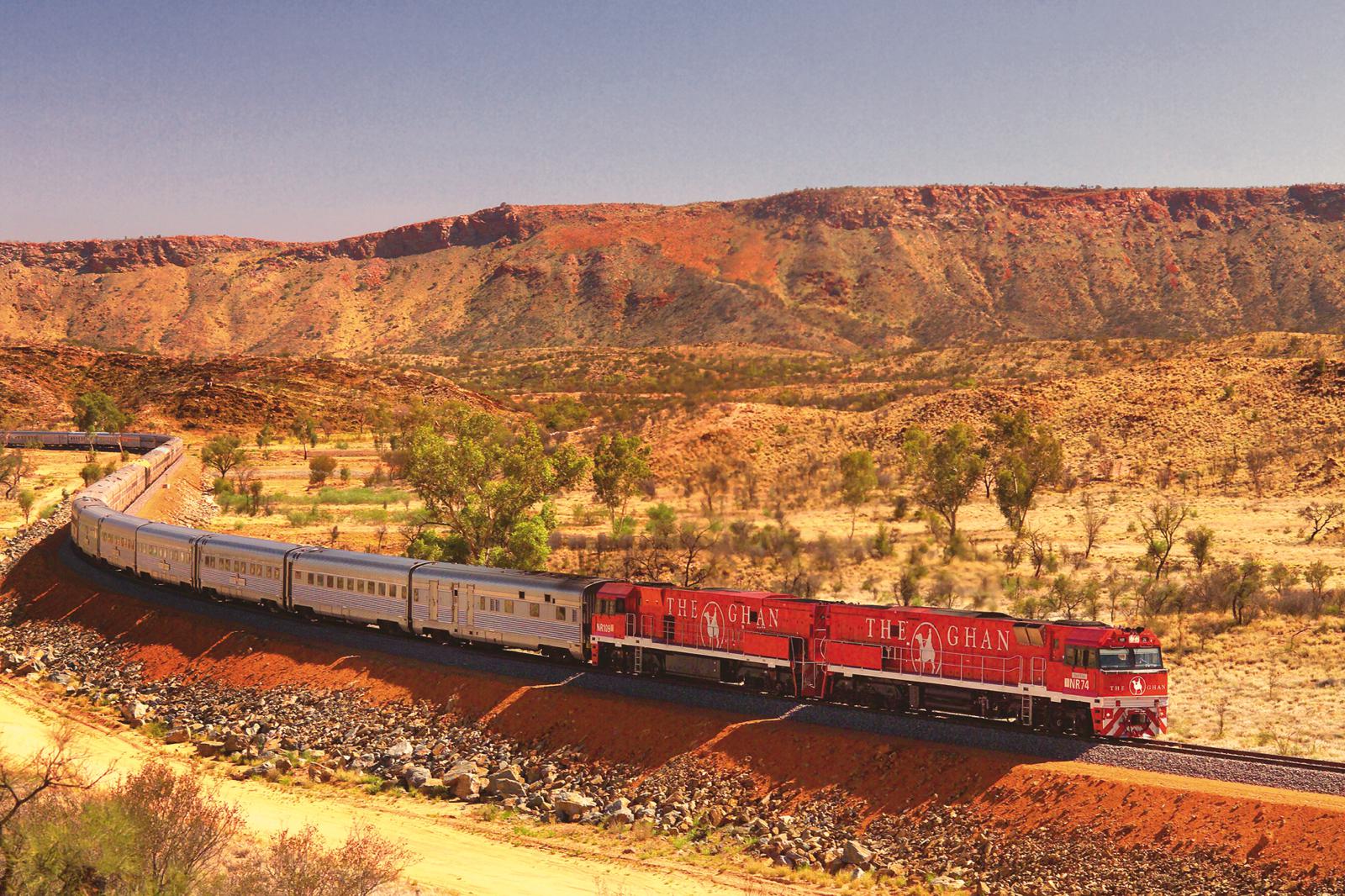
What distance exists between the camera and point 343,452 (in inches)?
3829

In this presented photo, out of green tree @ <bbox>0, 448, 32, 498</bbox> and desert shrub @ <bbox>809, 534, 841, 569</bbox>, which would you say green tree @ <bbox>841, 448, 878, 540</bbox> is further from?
green tree @ <bbox>0, 448, 32, 498</bbox>

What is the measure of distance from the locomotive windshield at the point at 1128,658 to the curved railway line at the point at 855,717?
68.1 inches

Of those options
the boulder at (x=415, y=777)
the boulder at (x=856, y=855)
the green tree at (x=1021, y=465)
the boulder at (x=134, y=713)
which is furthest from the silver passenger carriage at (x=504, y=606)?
the green tree at (x=1021, y=465)

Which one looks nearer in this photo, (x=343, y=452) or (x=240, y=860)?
(x=240, y=860)

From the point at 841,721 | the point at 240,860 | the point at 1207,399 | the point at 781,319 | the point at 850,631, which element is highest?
the point at 781,319

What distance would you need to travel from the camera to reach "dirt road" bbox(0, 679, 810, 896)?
20484mm

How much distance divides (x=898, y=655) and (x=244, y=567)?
1029 inches

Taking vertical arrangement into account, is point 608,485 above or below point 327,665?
above

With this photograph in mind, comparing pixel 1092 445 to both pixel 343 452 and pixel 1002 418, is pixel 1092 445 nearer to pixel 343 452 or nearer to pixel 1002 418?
pixel 1002 418

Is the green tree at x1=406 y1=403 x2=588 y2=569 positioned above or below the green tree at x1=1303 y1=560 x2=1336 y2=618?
above

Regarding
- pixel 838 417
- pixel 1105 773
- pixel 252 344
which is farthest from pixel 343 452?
pixel 252 344

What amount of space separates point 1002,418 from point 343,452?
61644 mm

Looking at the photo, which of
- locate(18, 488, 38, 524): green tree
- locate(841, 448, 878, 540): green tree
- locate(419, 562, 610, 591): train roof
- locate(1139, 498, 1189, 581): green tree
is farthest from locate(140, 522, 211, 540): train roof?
locate(1139, 498, 1189, 581): green tree

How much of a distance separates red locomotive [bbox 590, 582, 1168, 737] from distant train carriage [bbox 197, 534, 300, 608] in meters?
14.9
